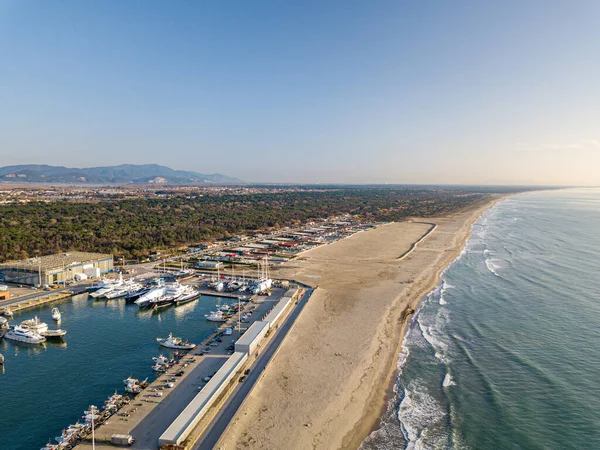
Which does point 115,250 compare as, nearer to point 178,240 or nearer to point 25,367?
point 178,240

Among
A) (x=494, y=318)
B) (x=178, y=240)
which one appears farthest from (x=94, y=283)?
(x=494, y=318)

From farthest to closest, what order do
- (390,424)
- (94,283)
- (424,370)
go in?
(94,283) < (424,370) < (390,424)

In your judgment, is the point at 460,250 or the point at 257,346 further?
the point at 460,250

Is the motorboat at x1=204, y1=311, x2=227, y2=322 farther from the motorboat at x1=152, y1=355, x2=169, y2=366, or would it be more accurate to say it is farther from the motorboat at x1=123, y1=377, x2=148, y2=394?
the motorboat at x1=123, y1=377, x2=148, y2=394

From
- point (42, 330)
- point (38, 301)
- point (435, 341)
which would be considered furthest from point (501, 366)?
point (38, 301)

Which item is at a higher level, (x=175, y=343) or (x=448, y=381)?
(x=448, y=381)

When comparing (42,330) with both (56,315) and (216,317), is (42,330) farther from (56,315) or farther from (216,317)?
(216,317)

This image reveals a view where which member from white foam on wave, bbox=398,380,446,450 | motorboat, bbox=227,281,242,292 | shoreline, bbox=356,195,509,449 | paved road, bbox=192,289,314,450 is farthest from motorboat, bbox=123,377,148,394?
motorboat, bbox=227,281,242,292

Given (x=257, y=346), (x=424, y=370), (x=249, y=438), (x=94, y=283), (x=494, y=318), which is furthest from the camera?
(x=94, y=283)

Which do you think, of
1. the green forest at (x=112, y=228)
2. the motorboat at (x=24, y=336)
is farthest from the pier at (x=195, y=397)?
the green forest at (x=112, y=228)
